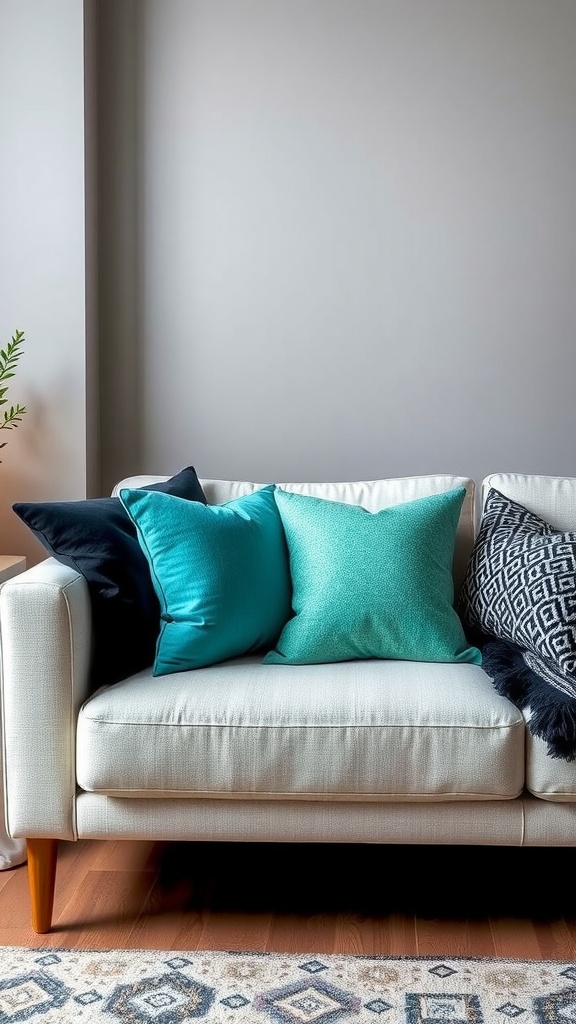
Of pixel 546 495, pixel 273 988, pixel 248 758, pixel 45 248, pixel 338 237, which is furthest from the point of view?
pixel 338 237

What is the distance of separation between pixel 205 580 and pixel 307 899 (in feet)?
2.38

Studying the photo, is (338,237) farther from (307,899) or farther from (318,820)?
(307,899)

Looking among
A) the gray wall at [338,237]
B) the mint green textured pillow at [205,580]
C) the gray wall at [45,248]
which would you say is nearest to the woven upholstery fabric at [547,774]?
the mint green textured pillow at [205,580]

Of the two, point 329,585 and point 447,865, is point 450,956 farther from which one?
point 329,585

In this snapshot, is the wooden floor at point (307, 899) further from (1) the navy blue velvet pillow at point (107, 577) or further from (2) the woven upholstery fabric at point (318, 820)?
(1) the navy blue velvet pillow at point (107, 577)

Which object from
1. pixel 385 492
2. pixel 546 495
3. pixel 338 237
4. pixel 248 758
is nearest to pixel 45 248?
pixel 338 237

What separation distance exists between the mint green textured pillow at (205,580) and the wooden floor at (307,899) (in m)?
0.51

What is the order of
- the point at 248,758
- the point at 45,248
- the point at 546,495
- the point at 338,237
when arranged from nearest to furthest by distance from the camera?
the point at 248,758 → the point at 546,495 → the point at 45,248 → the point at 338,237

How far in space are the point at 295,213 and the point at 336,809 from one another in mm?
1903

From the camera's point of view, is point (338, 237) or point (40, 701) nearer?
point (40, 701)

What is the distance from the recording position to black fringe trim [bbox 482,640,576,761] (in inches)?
71.1

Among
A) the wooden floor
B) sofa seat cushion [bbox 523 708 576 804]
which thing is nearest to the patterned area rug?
the wooden floor

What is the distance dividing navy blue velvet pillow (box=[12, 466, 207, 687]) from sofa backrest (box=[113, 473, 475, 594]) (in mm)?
436

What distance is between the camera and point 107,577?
2.04 m
